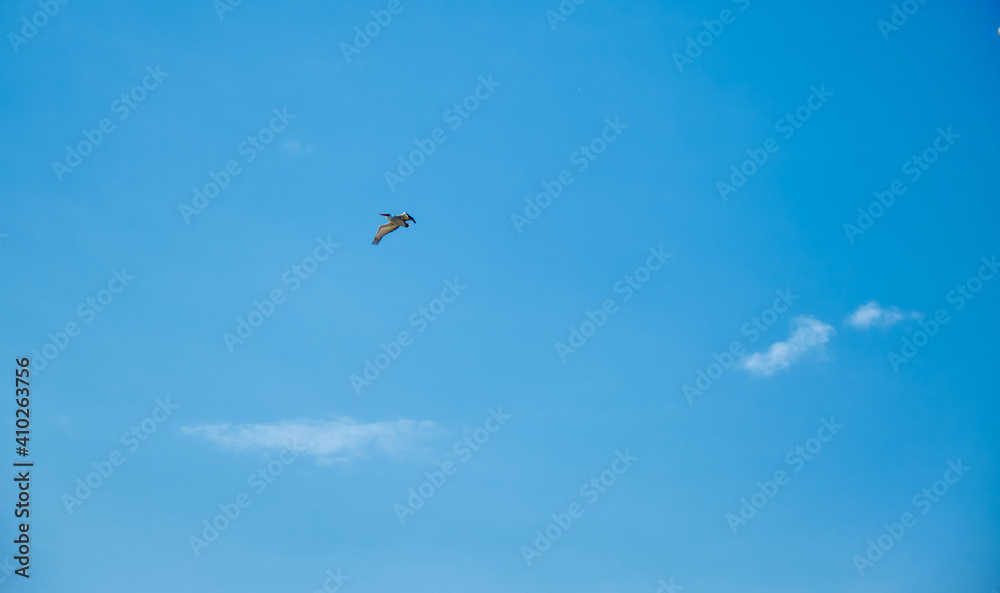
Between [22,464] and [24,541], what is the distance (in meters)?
3.73

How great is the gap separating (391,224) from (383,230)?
0.67m

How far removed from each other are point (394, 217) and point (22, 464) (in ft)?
73.5

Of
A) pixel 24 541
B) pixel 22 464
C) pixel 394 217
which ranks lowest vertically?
pixel 24 541

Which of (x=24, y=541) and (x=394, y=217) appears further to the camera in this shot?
(x=394, y=217)

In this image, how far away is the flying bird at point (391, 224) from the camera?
47906 mm

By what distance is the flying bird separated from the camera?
47906 millimetres

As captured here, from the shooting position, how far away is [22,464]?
1710 inches

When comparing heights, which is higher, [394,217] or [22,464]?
[394,217]

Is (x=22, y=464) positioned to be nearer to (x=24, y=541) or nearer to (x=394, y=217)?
(x=24, y=541)

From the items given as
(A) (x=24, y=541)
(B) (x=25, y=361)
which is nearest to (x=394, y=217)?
(B) (x=25, y=361)

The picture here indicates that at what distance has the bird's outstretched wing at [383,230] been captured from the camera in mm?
48750

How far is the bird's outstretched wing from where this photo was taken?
48750 millimetres

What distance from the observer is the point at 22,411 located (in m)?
43.1

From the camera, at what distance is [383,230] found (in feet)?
161
